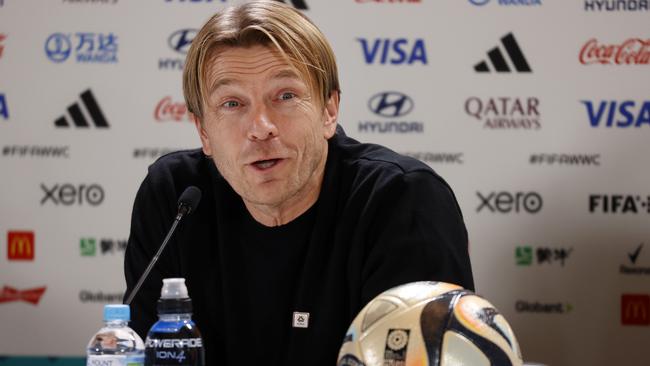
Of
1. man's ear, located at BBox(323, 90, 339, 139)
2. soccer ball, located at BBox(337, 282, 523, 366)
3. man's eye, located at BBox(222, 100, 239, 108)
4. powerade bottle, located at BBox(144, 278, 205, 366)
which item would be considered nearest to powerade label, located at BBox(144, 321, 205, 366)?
powerade bottle, located at BBox(144, 278, 205, 366)

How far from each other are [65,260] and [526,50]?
7.06 feet

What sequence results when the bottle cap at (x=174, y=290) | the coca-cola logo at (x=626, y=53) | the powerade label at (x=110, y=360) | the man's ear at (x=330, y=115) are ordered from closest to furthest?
1. the powerade label at (x=110, y=360)
2. the bottle cap at (x=174, y=290)
3. the man's ear at (x=330, y=115)
4. the coca-cola logo at (x=626, y=53)

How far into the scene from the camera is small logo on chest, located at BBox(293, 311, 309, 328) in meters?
1.89

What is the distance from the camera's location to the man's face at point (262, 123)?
186 cm

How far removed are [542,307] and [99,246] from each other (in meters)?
1.89

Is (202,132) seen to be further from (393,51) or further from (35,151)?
(35,151)

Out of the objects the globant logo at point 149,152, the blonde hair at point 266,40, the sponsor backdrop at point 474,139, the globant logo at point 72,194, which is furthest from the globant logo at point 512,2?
the blonde hair at point 266,40

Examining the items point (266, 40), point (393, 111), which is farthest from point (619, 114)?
point (266, 40)

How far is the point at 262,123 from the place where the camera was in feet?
6.04

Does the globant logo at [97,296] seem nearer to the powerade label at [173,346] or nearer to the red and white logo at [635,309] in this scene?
the red and white logo at [635,309]

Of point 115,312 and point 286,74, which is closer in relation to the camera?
point 115,312

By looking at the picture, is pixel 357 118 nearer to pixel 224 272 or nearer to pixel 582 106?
pixel 582 106

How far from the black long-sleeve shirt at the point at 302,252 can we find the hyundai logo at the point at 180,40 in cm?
184

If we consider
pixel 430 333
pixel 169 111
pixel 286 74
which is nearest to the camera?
pixel 430 333
